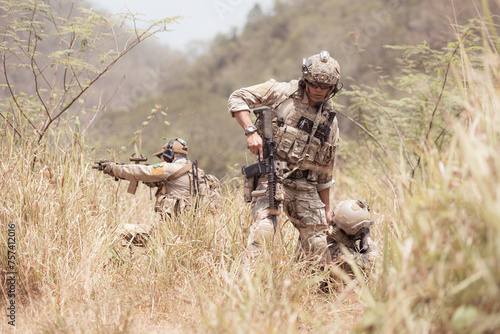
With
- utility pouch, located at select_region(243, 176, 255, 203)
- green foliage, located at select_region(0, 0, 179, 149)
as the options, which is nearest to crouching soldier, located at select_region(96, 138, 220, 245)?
green foliage, located at select_region(0, 0, 179, 149)

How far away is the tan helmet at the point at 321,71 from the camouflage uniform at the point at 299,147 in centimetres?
17

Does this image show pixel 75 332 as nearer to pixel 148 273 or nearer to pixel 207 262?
pixel 148 273

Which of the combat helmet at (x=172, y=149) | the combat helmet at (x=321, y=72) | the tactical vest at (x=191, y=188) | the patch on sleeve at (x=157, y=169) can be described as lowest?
the tactical vest at (x=191, y=188)

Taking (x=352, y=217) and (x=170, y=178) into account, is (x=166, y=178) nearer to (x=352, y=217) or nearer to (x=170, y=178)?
(x=170, y=178)

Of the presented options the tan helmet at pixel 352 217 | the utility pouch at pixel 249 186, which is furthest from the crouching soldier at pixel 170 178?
the tan helmet at pixel 352 217

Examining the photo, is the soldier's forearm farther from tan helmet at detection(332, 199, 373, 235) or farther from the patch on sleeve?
the patch on sleeve

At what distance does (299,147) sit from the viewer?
358cm

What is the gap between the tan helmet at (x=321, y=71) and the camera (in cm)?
342

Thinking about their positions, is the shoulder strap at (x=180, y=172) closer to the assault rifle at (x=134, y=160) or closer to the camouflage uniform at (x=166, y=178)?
the camouflage uniform at (x=166, y=178)

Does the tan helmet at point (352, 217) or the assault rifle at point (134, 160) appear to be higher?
the assault rifle at point (134, 160)

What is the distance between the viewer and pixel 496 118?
160 cm

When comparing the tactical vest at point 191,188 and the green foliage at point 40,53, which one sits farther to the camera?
the tactical vest at point 191,188

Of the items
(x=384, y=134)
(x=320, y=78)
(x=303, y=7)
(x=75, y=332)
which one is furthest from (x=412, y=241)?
(x=303, y=7)

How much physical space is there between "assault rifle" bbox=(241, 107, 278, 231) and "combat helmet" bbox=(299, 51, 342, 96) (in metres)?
0.39
